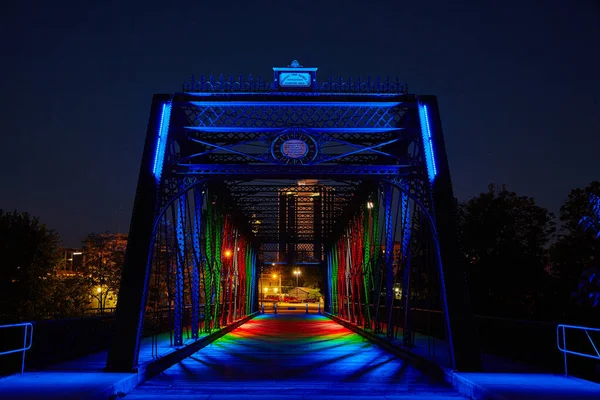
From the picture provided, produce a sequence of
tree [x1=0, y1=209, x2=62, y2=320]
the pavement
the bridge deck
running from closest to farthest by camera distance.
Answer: the pavement, the bridge deck, tree [x1=0, y1=209, x2=62, y2=320]

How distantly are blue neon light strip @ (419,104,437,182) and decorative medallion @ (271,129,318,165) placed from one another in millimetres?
2154

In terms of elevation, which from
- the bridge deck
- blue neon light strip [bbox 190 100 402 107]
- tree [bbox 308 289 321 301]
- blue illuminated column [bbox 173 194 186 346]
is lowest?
the bridge deck

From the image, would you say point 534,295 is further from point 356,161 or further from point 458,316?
point 458,316

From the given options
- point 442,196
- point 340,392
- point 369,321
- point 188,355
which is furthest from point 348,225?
point 340,392

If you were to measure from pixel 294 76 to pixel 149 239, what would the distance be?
472 cm

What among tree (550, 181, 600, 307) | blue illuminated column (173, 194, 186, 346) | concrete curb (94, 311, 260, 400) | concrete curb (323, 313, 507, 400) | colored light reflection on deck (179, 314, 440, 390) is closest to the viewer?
concrete curb (323, 313, 507, 400)

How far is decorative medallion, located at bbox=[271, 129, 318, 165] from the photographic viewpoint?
12.8 metres

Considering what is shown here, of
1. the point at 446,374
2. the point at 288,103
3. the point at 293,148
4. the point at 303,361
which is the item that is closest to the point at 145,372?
the point at 303,361

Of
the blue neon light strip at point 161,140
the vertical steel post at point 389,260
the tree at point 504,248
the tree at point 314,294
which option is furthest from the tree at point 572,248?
the tree at point 314,294

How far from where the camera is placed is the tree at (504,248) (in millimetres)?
33250

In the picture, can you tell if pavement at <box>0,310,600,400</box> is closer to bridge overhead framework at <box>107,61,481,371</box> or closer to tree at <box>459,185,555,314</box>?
bridge overhead framework at <box>107,61,481,371</box>

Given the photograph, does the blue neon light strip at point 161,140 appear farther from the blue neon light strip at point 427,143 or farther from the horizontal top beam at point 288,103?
the blue neon light strip at point 427,143

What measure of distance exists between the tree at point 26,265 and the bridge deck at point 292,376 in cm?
1807

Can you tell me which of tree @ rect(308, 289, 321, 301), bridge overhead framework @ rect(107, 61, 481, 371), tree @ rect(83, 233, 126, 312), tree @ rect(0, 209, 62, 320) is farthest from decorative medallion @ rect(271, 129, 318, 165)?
tree @ rect(308, 289, 321, 301)
